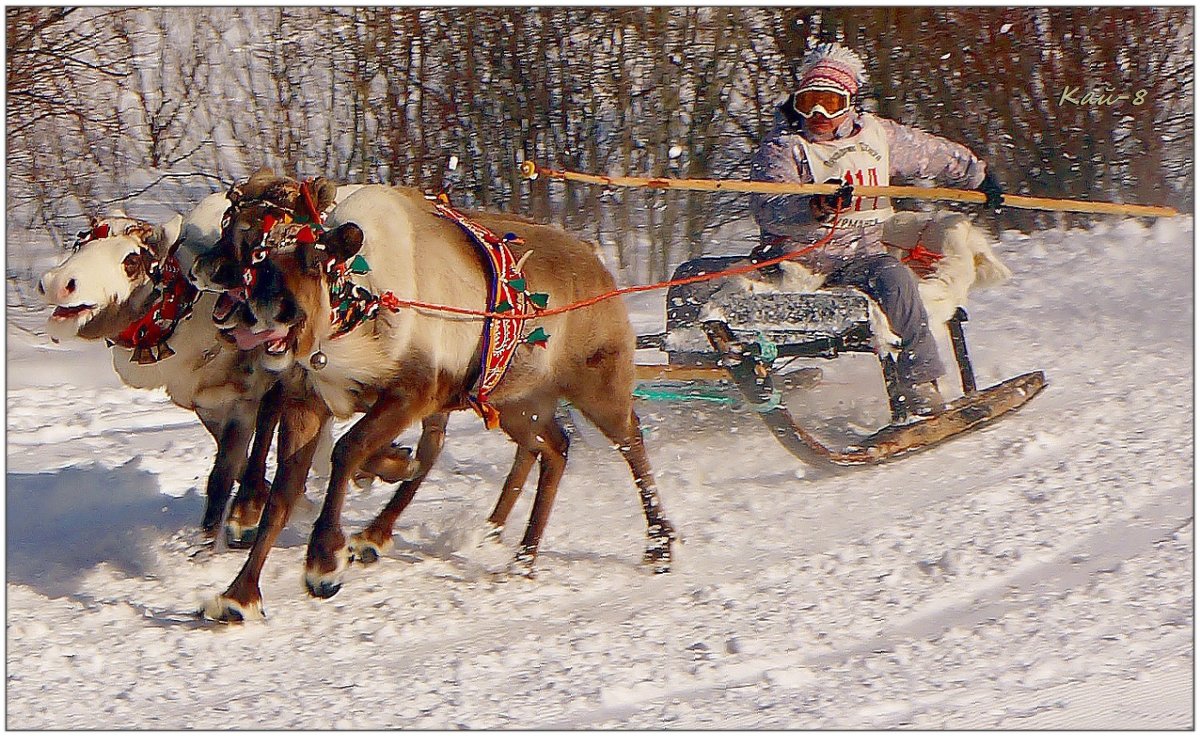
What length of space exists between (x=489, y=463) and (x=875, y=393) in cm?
197

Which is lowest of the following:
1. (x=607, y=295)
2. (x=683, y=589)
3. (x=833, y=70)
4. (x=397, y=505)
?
(x=683, y=589)

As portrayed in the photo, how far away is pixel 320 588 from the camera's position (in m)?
4.36

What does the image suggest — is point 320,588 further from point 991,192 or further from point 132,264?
point 991,192

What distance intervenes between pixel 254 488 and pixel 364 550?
1.50ft

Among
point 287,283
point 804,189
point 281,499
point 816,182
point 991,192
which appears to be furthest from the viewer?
point 991,192

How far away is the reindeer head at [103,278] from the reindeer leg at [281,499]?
652 mm

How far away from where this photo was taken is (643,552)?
16.5 ft

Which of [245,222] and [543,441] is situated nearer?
[245,222]

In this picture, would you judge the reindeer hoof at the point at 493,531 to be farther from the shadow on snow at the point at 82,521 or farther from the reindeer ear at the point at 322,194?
the reindeer ear at the point at 322,194

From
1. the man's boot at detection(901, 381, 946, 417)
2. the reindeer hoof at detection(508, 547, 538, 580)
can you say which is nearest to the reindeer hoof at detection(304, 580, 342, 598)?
the reindeer hoof at detection(508, 547, 538, 580)

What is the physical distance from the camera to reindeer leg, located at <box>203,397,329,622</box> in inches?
166

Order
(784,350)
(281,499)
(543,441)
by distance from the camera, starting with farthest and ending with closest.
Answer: (784,350) < (543,441) < (281,499)

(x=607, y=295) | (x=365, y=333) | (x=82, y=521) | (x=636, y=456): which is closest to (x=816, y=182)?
(x=607, y=295)

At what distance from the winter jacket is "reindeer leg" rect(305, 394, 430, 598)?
7.66 feet
